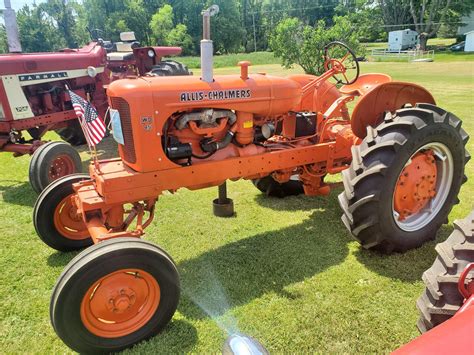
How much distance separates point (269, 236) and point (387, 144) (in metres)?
1.44

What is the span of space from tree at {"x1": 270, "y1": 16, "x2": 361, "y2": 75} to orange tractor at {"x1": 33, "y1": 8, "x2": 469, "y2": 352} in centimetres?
1375

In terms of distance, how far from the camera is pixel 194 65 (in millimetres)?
35562

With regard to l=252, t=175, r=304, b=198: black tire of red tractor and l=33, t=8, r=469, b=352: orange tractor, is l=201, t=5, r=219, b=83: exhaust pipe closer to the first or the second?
l=33, t=8, r=469, b=352: orange tractor

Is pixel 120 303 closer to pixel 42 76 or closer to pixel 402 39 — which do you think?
pixel 42 76

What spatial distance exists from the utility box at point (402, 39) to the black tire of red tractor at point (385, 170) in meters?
50.4

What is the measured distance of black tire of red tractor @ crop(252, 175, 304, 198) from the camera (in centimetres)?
492

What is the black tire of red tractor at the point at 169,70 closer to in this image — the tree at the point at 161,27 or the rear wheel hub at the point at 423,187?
the rear wheel hub at the point at 423,187

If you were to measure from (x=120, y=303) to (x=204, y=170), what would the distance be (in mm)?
1211

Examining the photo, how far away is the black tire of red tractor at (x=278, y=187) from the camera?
16.1 feet

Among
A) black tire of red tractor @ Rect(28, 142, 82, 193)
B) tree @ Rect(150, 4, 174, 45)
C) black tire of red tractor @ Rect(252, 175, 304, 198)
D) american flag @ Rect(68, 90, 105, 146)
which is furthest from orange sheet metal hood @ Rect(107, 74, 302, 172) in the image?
tree @ Rect(150, 4, 174, 45)

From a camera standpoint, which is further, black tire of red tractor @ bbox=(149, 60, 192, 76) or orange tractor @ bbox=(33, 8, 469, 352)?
black tire of red tractor @ bbox=(149, 60, 192, 76)

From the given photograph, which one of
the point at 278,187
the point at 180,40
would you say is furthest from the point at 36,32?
the point at 278,187

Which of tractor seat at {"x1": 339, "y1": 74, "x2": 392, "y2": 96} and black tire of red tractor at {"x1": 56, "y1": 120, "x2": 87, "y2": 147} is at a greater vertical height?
tractor seat at {"x1": 339, "y1": 74, "x2": 392, "y2": 96}

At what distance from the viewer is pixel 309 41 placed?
17125 millimetres
